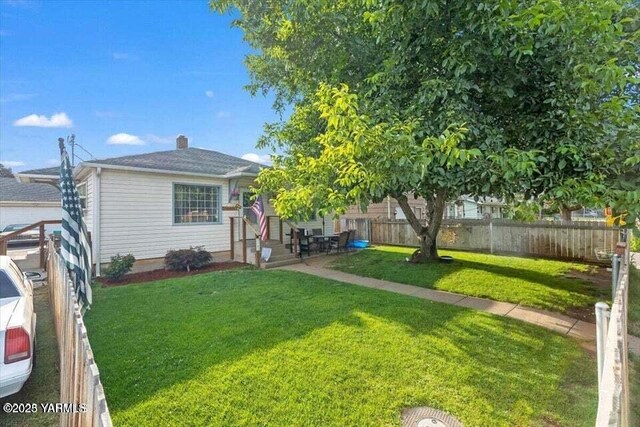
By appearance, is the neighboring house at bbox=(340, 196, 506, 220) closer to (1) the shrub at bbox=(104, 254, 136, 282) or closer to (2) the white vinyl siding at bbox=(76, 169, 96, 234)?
(1) the shrub at bbox=(104, 254, 136, 282)

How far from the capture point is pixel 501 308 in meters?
6.52

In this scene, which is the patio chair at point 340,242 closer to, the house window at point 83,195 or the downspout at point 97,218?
the downspout at point 97,218

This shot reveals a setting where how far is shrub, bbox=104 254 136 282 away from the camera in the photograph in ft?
29.3

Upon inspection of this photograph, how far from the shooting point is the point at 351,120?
13.4ft

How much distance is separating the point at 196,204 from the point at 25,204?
20708 millimetres

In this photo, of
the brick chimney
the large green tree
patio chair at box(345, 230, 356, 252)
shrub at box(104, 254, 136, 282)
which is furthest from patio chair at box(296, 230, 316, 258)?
the brick chimney

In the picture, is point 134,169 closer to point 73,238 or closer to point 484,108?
point 73,238

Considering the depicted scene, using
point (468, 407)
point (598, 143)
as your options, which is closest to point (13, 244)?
point (468, 407)

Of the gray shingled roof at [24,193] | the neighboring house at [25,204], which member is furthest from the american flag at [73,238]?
the gray shingled roof at [24,193]

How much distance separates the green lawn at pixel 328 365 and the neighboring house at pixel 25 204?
77.0 ft

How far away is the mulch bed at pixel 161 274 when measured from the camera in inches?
354

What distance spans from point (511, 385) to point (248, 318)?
3.92 metres

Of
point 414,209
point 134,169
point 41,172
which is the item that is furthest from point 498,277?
point 414,209

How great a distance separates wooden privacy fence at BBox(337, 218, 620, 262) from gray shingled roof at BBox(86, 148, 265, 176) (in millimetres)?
8326
